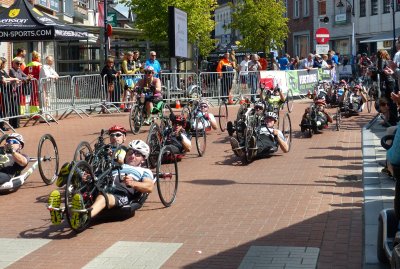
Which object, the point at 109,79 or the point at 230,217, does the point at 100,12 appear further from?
the point at 230,217

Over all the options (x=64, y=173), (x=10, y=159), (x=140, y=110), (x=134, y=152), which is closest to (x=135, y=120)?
(x=140, y=110)

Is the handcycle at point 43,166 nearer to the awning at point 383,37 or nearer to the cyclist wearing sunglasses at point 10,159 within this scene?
the cyclist wearing sunglasses at point 10,159

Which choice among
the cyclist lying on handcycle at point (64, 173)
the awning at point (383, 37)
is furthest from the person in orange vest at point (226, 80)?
the awning at point (383, 37)

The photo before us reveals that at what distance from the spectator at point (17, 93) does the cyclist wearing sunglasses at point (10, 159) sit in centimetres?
763

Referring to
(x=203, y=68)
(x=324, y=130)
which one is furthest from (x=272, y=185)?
(x=203, y=68)

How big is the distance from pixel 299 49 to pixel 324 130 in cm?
4791

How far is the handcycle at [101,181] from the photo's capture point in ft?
26.5

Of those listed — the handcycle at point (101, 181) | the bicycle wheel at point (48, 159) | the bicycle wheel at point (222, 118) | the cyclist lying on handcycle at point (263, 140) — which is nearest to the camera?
the handcycle at point (101, 181)

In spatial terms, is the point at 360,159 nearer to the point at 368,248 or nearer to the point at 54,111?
the point at 368,248

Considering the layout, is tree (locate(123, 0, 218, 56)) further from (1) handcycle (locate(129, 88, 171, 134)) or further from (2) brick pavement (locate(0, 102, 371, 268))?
(2) brick pavement (locate(0, 102, 371, 268))

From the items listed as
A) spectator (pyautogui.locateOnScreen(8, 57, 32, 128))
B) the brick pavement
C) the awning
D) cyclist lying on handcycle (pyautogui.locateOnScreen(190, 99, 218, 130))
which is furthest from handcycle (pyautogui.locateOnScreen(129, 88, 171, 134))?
the awning

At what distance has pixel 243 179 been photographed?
11.6 m

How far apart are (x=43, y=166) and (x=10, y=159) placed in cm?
69

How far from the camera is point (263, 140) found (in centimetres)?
1366
